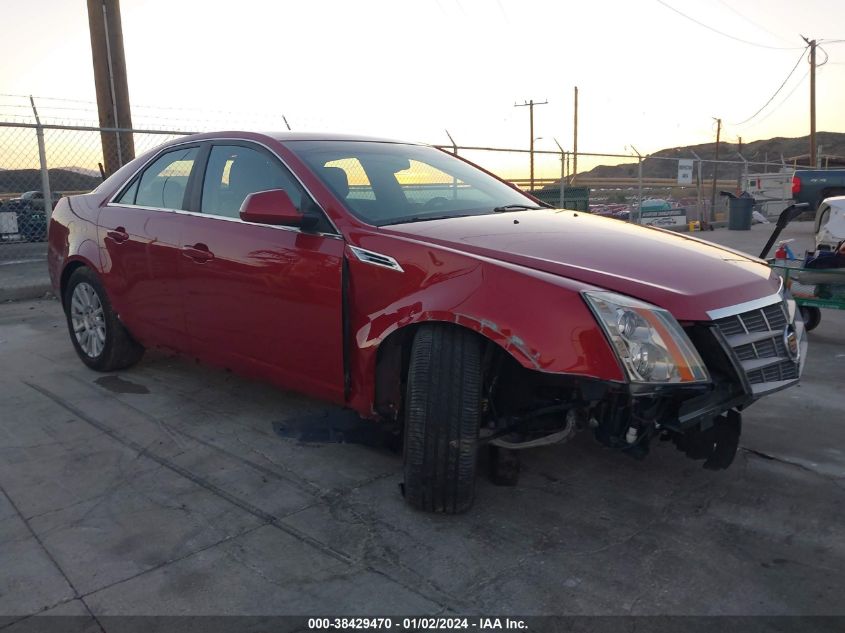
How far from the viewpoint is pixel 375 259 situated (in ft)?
10.5

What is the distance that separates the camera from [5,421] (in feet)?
13.8

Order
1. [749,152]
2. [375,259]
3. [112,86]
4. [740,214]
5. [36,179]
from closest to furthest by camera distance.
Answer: [375,259]
[36,179]
[112,86]
[740,214]
[749,152]

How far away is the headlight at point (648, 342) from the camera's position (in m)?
2.59

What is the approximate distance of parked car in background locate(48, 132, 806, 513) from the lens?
2.70m

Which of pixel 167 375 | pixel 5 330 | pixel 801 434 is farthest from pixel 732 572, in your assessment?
pixel 5 330

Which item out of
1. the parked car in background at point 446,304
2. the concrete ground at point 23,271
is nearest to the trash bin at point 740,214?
the concrete ground at point 23,271

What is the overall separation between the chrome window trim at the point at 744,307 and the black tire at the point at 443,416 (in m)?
0.92

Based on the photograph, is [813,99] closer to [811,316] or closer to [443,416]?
[811,316]

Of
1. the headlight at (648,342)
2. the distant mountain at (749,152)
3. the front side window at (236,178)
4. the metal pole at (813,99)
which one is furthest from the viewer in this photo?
the distant mountain at (749,152)

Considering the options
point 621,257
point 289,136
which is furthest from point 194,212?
point 621,257

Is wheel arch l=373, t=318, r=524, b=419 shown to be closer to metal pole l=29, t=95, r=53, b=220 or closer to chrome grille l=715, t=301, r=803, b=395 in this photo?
chrome grille l=715, t=301, r=803, b=395

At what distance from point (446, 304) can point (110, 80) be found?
8.47m

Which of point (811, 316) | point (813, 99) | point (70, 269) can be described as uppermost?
point (813, 99)

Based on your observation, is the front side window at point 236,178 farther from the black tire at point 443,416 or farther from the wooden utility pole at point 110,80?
the wooden utility pole at point 110,80
